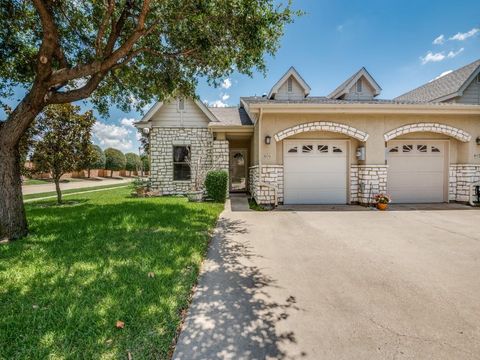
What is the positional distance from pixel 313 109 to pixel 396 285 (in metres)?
6.97

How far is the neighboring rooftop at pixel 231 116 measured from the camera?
12531 mm

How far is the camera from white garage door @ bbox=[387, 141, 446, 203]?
10.1 meters

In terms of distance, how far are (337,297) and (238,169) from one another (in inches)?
495

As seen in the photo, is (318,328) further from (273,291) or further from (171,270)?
(171,270)

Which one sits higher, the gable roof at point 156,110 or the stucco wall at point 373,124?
the gable roof at point 156,110

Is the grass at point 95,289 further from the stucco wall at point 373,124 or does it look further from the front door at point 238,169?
the front door at point 238,169

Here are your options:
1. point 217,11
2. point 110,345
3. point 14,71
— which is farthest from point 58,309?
point 14,71

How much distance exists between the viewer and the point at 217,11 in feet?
18.2

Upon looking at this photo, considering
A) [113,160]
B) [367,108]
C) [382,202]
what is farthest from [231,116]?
[113,160]

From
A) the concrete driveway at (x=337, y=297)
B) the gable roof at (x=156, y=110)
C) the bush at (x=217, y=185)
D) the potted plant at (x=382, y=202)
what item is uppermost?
the gable roof at (x=156, y=110)

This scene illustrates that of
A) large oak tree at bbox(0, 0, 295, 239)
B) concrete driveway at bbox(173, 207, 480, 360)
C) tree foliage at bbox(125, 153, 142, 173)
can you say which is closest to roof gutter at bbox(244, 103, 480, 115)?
large oak tree at bbox(0, 0, 295, 239)

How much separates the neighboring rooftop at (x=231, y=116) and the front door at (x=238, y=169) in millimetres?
2200

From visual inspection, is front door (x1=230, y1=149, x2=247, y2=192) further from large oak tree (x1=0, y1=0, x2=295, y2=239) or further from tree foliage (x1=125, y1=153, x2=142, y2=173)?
tree foliage (x1=125, y1=153, x2=142, y2=173)

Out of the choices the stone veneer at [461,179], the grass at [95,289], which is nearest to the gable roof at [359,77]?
the stone veneer at [461,179]
